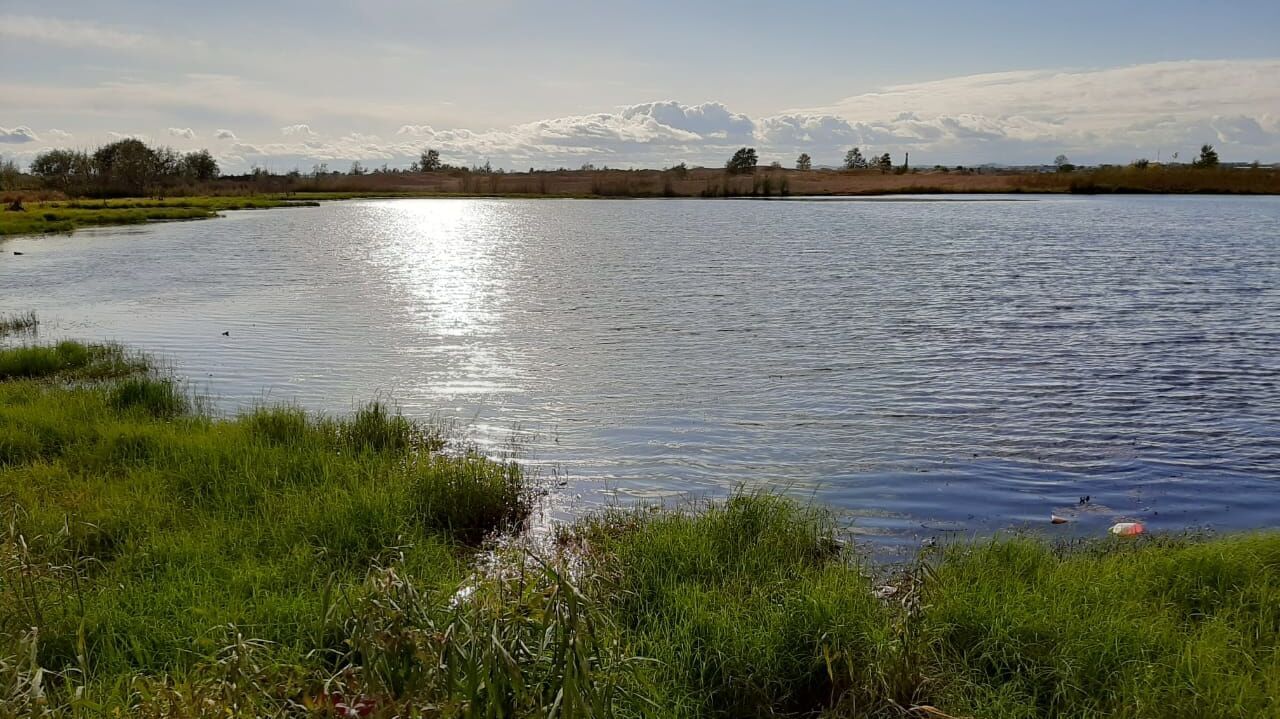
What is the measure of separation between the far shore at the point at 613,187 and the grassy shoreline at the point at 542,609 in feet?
201

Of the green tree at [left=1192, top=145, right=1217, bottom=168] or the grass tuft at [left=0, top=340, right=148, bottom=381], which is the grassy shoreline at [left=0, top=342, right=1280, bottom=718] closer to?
the grass tuft at [left=0, top=340, right=148, bottom=381]

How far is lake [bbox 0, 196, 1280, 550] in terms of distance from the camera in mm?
9758

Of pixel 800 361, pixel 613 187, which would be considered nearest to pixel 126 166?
pixel 613 187

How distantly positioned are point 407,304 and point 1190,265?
2826 cm

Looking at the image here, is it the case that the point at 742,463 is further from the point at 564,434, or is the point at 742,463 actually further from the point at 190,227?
the point at 190,227

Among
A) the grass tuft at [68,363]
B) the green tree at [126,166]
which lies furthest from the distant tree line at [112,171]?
the grass tuft at [68,363]

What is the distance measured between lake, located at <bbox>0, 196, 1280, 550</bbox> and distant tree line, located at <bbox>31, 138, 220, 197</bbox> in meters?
68.8

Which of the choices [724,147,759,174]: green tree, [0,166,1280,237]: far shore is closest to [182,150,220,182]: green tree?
[0,166,1280,237]: far shore

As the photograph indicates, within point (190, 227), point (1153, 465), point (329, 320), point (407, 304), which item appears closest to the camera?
point (1153, 465)

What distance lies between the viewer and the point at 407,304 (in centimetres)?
2531

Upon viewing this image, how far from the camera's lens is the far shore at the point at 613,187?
7650 cm

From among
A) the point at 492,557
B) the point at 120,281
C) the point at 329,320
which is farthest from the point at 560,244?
the point at 492,557

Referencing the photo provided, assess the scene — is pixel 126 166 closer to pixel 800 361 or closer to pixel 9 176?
pixel 9 176

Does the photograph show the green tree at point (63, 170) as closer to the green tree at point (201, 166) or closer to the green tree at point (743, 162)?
the green tree at point (201, 166)
